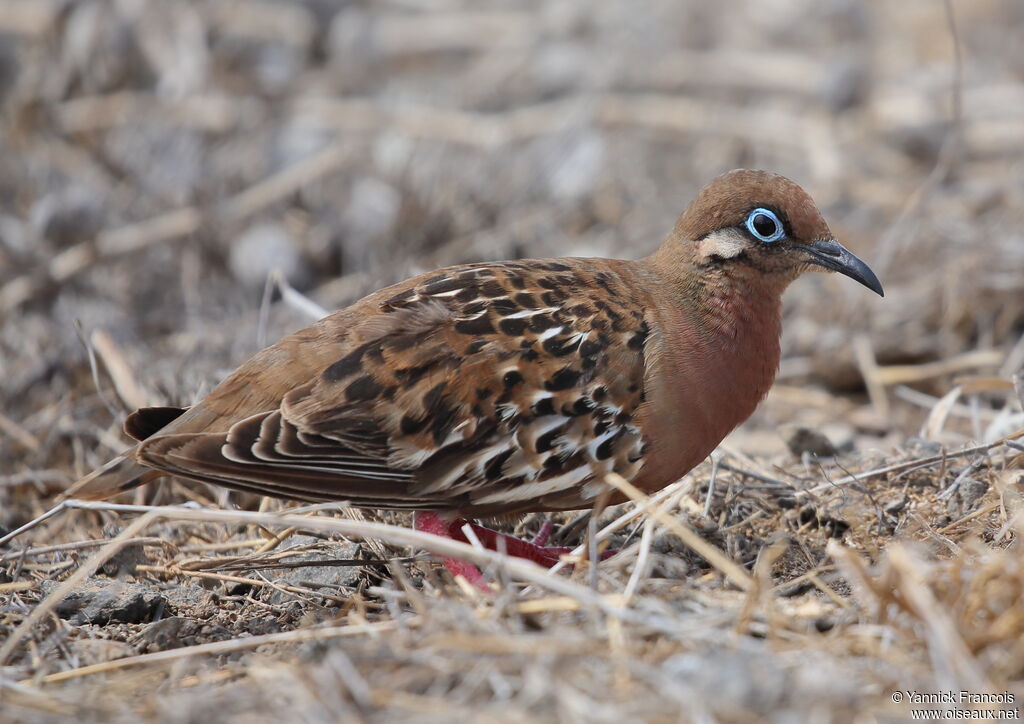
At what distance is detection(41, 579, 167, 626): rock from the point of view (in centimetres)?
389

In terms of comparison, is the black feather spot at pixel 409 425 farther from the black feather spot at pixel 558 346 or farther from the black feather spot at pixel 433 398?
the black feather spot at pixel 558 346

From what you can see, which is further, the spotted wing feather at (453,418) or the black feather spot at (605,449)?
the black feather spot at (605,449)

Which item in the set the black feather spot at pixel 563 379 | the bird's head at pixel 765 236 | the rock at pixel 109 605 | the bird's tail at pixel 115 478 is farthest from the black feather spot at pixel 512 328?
the rock at pixel 109 605

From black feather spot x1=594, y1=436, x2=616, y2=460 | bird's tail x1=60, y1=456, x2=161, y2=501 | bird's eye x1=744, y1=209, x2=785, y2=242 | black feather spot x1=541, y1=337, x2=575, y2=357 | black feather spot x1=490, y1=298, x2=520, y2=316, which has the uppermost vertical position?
bird's eye x1=744, y1=209, x2=785, y2=242

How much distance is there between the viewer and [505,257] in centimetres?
728

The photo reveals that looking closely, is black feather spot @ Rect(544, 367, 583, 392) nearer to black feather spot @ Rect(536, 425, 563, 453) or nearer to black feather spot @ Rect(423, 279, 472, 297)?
black feather spot @ Rect(536, 425, 563, 453)

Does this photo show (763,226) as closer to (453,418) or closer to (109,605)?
(453,418)

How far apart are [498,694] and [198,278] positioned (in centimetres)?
511

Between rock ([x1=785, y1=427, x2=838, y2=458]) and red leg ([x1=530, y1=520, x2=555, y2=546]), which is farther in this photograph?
rock ([x1=785, y1=427, x2=838, y2=458])

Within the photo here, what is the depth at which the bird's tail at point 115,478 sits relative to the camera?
Answer: 419 cm

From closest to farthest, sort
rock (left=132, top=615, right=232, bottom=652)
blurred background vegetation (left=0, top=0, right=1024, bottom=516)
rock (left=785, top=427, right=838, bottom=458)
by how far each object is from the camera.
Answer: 1. rock (left=132, top=615, right=232, bottom=652)
2. rock (left=785, top=427, right=838, bottom=458)
3. blurred background vegetation (left=0, top=0, right=1024, bottom=516)

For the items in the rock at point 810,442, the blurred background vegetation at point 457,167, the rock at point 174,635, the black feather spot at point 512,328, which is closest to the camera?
the rock at point 174,635

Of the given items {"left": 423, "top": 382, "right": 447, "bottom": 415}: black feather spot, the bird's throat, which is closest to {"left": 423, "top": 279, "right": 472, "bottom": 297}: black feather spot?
{"left": 423, "top": 382, "right": 447, "bottom": 415}: black feather spot

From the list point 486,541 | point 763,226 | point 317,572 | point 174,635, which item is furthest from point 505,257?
point 174,635
